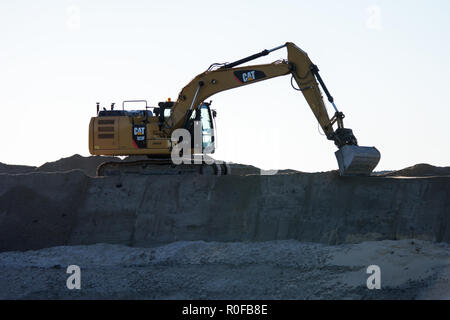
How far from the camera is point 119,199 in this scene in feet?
50.6

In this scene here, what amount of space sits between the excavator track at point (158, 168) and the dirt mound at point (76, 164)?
1000cm

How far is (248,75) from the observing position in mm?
16203

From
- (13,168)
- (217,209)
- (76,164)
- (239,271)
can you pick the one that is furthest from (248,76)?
(13,168)

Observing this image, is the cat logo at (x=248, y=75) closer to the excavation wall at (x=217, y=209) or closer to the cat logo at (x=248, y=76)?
the cat logo at (x=248, y=76)

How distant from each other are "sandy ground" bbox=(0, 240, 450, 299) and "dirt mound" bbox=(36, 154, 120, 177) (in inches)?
542

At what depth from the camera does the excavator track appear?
56.1ft

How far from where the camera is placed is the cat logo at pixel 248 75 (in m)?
16.1

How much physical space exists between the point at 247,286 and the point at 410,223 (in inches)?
155

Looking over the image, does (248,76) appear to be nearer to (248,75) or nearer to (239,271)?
(248,75)
